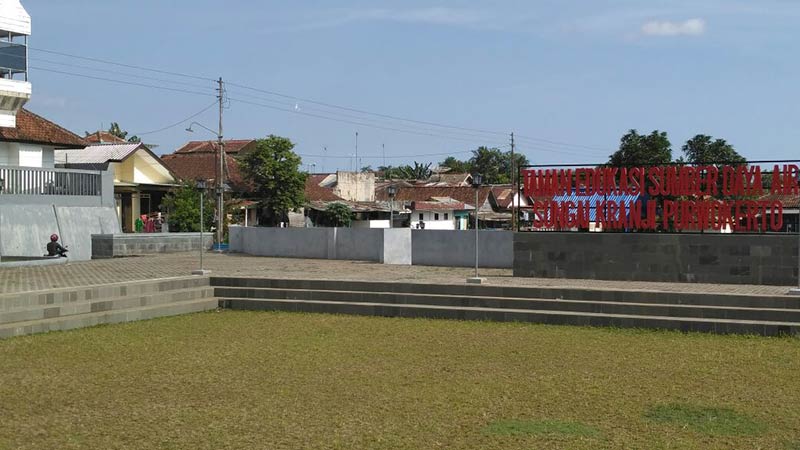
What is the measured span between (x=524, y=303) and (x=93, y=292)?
7.14 meters

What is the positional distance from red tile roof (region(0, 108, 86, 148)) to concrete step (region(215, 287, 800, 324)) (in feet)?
57.3

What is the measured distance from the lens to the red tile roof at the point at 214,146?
5800 centimetres

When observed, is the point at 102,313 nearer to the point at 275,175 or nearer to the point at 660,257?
the point at 660,257

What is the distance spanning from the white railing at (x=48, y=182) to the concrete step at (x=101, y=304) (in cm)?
1101

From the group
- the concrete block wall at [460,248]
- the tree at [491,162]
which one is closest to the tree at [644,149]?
the concrete block wall at [460,248]

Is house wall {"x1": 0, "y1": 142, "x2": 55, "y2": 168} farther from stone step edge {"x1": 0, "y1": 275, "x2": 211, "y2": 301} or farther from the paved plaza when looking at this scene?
stone step edge {"x1": 0, "y1": 275, "x2": 211, "y2": 301}

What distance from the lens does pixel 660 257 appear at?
18.0 meters

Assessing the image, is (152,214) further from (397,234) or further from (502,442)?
(502,442)

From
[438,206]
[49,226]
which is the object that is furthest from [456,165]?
[49,226]

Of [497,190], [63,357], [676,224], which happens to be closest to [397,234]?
[676,224]

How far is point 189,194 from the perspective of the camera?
1415 inches

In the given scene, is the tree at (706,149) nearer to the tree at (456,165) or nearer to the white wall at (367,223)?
the white wall at (367,223)

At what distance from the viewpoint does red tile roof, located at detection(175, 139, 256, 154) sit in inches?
2283

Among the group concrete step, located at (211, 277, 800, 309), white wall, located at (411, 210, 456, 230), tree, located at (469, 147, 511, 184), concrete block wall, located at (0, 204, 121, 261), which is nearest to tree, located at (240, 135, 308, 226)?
white wall, located at (411, 210, 456, 230)
